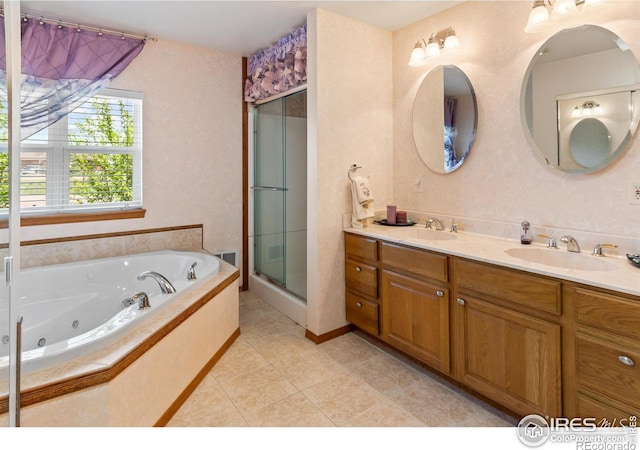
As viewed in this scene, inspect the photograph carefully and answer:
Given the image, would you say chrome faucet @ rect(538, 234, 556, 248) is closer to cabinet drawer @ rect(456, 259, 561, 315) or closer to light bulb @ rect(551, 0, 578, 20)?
cabinet drawer @ rect(456, 259, 561, 315)

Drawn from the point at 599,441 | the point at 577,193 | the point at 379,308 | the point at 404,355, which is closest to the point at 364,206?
the point at 379,308

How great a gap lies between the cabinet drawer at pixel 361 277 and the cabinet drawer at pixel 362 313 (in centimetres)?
7

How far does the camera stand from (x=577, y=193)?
197cm

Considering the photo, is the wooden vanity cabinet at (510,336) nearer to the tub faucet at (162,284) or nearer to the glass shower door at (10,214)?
the tub faucet at (162,284)

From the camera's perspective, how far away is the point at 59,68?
2639mm

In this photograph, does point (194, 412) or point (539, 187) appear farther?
point (539, 187)

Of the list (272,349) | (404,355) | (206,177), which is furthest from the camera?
(206,177)

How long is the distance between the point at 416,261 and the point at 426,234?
46 centimetres

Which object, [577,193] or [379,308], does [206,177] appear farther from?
[577,193]

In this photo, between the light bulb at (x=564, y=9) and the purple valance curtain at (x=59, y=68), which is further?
the purple valance curtain at (x=59, y=68)

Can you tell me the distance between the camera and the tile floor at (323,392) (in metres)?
1.82

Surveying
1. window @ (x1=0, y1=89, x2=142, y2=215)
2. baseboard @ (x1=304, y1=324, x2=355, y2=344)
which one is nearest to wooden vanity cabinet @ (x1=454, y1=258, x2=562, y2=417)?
baseboard @ (x1=304, y1=324, x2=355, y2=344)

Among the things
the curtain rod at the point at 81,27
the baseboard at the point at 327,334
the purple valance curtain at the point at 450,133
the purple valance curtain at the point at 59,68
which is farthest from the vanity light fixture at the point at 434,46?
the purple valance curtain at the point at 59,68

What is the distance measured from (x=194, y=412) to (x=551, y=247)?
84.3 inches
